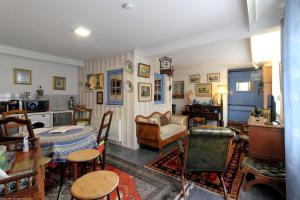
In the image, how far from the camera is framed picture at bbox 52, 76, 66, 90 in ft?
15.3

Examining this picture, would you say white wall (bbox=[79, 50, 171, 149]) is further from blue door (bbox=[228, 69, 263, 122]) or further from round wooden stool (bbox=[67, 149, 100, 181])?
blue door (bbox=[228, 69, 263, 122])

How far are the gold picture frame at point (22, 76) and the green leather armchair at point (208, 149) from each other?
451cm

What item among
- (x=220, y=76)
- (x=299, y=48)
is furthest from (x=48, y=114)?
(x=220, y=76)

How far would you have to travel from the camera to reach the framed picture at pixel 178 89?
659 cm

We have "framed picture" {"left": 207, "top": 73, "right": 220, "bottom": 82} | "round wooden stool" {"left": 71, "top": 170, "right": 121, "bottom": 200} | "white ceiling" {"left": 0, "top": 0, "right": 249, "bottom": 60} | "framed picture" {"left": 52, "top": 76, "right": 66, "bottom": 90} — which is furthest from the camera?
"framed picture" {"left": 207, "top": 73, "right": 220, "bottom": 82}

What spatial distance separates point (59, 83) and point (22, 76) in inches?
36.5

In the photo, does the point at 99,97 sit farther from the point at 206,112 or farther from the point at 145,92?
the point at 206,112

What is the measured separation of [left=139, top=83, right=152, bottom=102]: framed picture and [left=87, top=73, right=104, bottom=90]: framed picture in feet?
4.33

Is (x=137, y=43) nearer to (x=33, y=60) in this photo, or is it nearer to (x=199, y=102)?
(x=33, y=60)

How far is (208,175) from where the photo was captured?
243cm

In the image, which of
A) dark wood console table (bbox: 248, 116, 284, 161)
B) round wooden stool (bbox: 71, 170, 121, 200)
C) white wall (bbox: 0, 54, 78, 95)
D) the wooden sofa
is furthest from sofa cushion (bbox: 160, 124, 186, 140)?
white wall (bbox: 0, 54, 78, 95)

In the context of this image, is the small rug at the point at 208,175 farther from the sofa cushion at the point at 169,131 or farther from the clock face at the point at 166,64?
the clock face at the point at 166,64

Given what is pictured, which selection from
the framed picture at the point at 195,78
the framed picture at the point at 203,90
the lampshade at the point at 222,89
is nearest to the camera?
the lampshade at the point at 222,89

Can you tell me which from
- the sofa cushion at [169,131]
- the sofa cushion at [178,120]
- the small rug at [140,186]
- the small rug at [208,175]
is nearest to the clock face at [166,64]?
the sofa cushion at [178,120]
